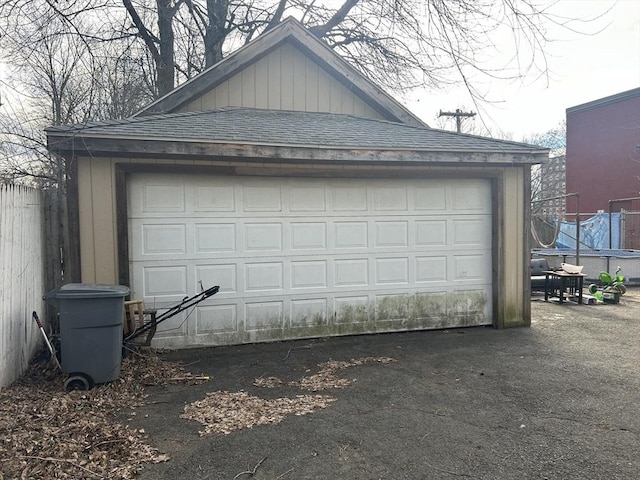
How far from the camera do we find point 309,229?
22.1ft

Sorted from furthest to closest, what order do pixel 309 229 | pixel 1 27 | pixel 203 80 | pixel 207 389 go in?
pixel 203 80, pixel 309 229, pixel 1 27, pixel 207 389

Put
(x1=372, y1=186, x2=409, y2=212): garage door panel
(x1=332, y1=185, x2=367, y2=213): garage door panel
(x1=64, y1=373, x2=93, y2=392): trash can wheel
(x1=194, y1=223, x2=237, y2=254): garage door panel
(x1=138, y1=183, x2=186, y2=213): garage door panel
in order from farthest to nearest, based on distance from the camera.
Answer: (x1=372, y1=186, x2=409, y2=212): garage door panel
(x1=332, y1=185, x2=367, y2=213): garage door panel
(x1=194, y1=223, x2=237, y2=254): garage door panel
(x1=138, y1=183, x2=186, y2=213): garage door panel
(x1=64, y1=373, x2=93, y2=392): trash can wheel

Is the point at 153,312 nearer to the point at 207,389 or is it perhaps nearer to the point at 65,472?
the point at 207,389

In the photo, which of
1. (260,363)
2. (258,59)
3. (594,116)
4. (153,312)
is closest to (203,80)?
(258,59)

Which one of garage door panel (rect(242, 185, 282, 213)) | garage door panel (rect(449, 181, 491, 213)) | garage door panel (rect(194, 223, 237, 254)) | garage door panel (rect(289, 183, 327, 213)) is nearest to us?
garage door panel (rect(194, 223, 237, 254))

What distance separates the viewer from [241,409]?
13.7 feet

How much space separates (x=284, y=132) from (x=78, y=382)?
13.3 feet

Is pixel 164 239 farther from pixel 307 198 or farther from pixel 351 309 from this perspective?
pixel 351 309

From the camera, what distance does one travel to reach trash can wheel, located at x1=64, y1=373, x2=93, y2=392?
4.50m

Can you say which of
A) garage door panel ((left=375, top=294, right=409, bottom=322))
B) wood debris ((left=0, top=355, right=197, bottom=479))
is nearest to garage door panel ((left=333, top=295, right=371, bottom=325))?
garage door panel ((left=375, top=294, right=409, bottom=322))

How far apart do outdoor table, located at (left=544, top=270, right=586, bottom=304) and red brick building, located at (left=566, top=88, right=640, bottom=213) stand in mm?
14022

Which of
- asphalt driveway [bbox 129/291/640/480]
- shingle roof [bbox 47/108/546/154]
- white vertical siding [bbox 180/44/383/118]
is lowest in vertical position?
asphalt driveway [bbox 129/291/640/480]

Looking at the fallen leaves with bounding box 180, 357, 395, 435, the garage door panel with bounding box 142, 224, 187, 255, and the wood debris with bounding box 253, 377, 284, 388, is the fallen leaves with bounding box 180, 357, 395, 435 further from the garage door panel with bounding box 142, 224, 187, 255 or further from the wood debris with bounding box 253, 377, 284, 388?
the garage door panel with bounding box 142, 224, 187, 255

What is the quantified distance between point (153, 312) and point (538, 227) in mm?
22200
